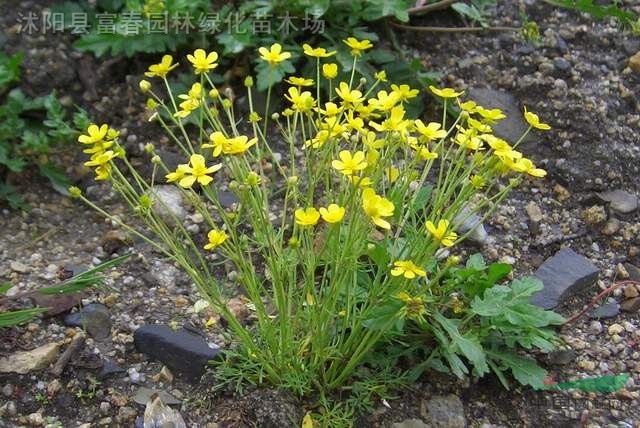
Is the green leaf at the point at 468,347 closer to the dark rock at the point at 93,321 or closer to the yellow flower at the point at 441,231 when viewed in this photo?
the yellow flower at the point at 441,231

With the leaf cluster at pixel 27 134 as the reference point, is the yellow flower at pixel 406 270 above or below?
above

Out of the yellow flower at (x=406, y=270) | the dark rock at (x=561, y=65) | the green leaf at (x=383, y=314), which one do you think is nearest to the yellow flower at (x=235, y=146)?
the yellow flower at (x=406, y=270)

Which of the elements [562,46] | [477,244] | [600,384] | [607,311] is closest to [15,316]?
[477,244]

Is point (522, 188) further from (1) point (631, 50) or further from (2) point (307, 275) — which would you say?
(2) point (307, 275)

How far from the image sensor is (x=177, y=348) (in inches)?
95.5

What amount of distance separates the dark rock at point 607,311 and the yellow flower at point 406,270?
98 cm

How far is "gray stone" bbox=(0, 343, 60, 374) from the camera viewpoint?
2373mm

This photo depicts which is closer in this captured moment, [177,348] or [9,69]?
[177,348]

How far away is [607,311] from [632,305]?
84mm

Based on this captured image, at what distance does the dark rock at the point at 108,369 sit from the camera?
2410 millimetres

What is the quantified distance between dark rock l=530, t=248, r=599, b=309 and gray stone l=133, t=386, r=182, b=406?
43.5 inches

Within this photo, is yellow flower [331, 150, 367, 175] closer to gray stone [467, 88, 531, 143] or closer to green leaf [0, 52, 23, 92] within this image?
gray stone [467, 88, 531, 143]

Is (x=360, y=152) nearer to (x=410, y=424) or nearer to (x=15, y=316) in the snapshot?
(x=410, y=424)

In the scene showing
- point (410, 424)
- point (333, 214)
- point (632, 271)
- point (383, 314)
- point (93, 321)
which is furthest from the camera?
point (632, 271)
